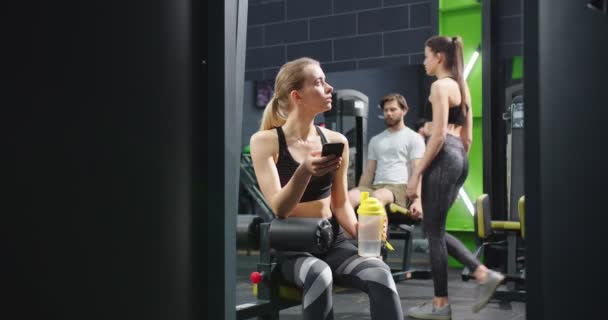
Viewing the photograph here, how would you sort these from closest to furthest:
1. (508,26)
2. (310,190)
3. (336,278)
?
(336,278) → (310,190) → (508,26)

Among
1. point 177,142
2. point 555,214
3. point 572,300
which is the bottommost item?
point 572,300

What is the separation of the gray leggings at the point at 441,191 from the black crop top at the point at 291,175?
0.91 m

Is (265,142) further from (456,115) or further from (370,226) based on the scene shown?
(456,115)

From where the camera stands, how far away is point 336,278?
2113 mm

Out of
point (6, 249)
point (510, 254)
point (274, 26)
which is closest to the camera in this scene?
point (6, 249)

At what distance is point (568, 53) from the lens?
105 centimetres

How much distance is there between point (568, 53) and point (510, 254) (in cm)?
334

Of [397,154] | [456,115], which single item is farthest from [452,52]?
[397,154]

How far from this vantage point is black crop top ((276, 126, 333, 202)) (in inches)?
87.2

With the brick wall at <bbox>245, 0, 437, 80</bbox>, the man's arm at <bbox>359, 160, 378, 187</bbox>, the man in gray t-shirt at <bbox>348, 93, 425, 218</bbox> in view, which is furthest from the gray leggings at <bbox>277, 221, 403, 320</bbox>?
the brick wall at <bbox>245, 0, 437, 80</bbox>

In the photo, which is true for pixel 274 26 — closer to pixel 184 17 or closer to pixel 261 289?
pixel 261 289

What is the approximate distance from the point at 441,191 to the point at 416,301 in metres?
1.28

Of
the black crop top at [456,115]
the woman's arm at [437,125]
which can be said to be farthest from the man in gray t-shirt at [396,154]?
the woman's arm at [437,125]

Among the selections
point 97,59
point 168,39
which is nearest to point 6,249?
point 97,59
